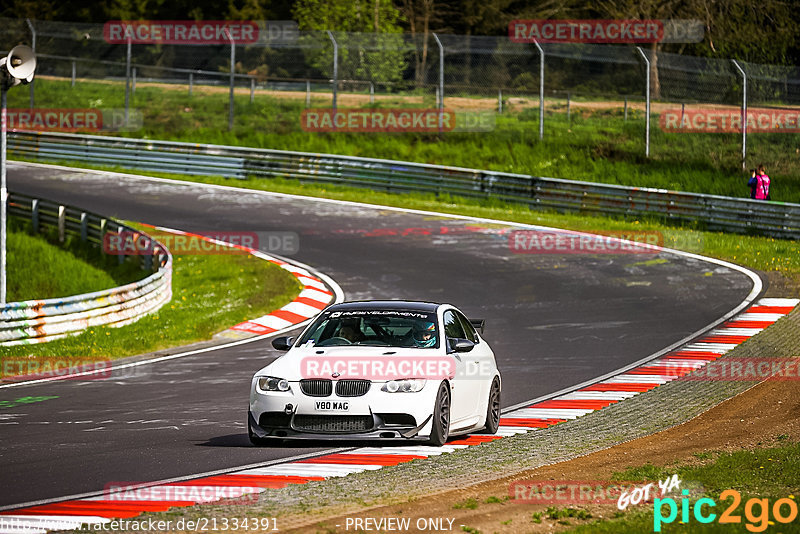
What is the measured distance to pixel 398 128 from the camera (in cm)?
4059

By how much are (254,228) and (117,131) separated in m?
15.4

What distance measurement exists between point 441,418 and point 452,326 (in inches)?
57.4

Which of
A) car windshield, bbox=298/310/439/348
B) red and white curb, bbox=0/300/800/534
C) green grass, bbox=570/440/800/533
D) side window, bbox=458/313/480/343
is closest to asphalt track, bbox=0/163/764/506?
red and white curb, bbox=0/300/800/534

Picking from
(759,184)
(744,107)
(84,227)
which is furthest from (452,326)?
(744,107)

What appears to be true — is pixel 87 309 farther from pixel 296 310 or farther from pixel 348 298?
pixel 348 298

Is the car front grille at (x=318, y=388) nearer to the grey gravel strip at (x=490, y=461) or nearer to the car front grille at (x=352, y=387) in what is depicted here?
the car front grille at (x=352, y=387)

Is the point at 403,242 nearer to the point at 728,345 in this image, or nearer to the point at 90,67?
the point at 728,345

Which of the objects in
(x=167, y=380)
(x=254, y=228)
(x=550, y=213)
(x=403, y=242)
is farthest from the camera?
(x=550, y=213)

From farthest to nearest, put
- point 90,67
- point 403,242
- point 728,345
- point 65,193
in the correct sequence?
point 90,67 → point 65,193 → point 403,242 → point 728,345

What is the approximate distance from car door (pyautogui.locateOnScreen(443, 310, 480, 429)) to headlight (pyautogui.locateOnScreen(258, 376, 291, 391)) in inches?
60.2

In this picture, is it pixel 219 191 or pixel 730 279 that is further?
pixel 219 191

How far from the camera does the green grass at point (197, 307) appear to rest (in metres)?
18.7

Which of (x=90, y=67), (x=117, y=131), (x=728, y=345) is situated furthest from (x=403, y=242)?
(x=90, y=67)

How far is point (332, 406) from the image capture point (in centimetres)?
1039
